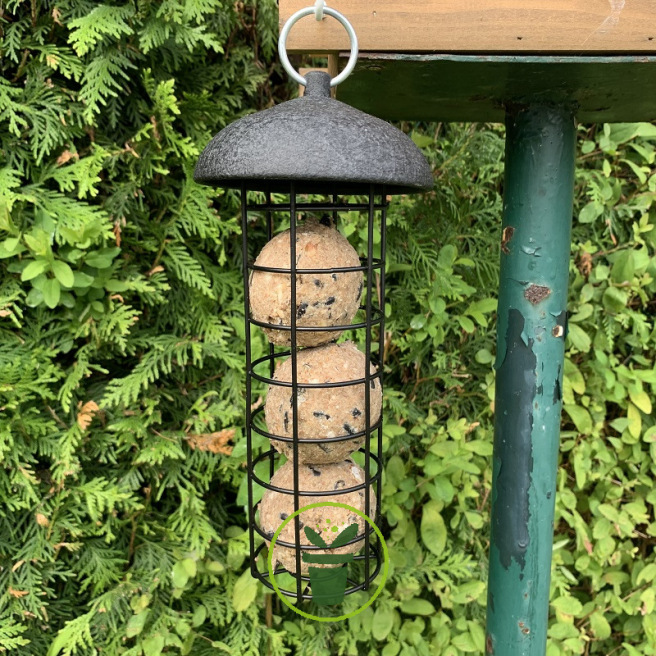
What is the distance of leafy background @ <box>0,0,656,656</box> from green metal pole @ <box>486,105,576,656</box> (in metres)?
0.34

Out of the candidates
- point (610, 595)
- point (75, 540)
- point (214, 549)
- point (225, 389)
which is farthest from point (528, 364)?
point (610, 595)

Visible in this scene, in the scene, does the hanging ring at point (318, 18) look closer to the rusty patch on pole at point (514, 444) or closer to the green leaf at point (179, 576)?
the rusty patch on pole at point (514, 444)

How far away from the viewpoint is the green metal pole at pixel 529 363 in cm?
79

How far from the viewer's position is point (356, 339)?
4.35 feet

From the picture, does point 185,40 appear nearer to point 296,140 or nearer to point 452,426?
point 296,140

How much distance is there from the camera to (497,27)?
2.02 feet

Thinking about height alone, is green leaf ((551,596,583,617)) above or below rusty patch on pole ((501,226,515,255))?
below

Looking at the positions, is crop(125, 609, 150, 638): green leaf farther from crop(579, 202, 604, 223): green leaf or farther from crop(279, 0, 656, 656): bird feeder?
→ crop(579, 202, 604, 223): green leaf

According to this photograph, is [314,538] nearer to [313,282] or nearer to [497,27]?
[313,282]

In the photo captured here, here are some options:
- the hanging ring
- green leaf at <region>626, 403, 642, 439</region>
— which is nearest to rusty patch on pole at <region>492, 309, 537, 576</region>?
the hanging ring

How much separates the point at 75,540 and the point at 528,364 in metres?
0.99

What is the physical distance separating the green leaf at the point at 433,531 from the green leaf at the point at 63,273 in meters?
0.93

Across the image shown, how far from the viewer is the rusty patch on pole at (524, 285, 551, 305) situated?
2.64 ft

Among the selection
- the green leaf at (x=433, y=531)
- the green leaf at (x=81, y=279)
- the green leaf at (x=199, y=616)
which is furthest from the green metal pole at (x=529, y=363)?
the green leaf at (x=81, y=279)
